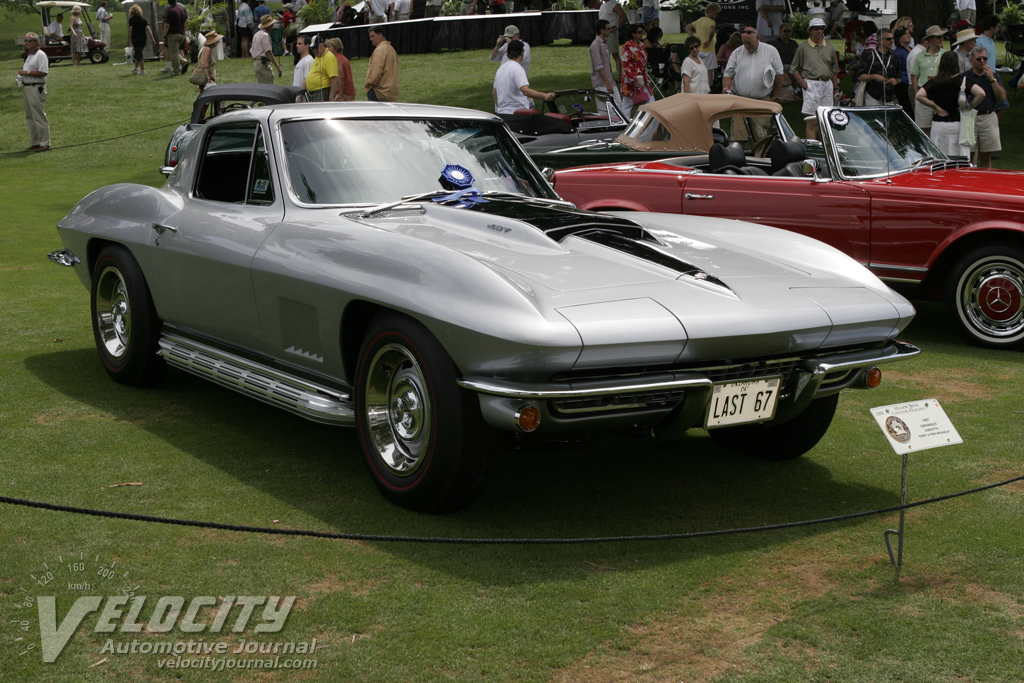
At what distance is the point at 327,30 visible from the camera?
30312mm

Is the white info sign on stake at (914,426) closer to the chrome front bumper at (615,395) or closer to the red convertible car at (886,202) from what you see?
the chrome front bumper at (615,395)

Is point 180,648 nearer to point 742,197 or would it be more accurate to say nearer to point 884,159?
point 742,197

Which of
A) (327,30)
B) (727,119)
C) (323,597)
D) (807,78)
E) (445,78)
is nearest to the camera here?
(323,597)

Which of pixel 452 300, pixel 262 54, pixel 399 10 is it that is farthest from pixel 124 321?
pixel 399 10

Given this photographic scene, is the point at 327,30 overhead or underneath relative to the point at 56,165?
overhead

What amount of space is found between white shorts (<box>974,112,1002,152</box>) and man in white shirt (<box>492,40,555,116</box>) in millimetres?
4799

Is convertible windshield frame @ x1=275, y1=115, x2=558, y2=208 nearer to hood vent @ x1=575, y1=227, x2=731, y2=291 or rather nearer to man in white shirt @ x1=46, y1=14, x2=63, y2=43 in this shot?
hood vent @ x1=575, y1=227, x2=731, y2=291

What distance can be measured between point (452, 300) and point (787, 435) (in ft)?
6.28

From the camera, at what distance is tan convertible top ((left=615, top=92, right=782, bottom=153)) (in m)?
9.29

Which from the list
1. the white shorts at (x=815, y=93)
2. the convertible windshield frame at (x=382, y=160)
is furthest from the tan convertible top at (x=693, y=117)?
the white shorts at (x=815, y=93)

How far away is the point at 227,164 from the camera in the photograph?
564 cm

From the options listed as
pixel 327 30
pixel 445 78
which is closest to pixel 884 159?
pixel 445 78

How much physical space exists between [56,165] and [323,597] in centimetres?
1780

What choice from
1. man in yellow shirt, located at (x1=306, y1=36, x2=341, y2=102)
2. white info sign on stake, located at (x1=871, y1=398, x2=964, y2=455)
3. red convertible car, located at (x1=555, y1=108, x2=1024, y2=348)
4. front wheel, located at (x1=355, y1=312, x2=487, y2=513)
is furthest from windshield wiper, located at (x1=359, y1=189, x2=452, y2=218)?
man in yellow shirt, located at (x1=306, y1=36, x2=341, y2=102)
